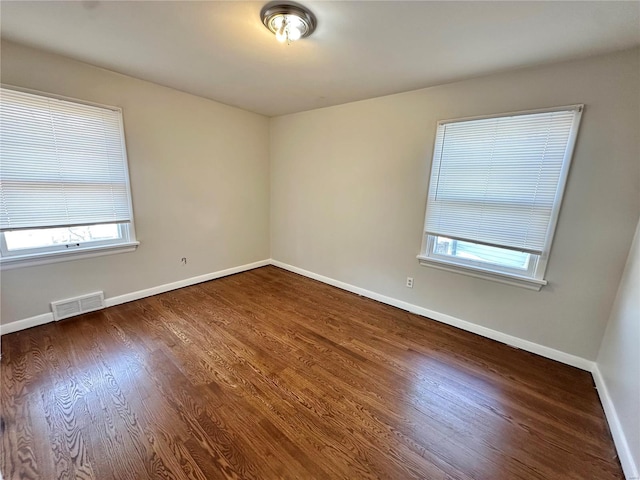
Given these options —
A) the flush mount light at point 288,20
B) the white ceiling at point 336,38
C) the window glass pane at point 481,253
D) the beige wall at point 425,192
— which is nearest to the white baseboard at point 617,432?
the beige wall at point 425,192

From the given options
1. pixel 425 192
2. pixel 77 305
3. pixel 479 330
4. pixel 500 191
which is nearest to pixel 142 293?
pixel 77 305

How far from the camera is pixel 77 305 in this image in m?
2.63

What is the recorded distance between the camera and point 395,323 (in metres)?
2.75

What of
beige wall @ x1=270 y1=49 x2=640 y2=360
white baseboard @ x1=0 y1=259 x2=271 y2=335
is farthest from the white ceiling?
white baseboard @ x1=0 y1=259 x2=271 y2=335

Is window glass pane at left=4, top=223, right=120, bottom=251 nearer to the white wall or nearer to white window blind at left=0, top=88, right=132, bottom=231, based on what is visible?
white window blind at left=0, top=88, right=132, bottom=231

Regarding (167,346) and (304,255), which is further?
(304,255)

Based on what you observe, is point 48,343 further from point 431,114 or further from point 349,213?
point 431,114

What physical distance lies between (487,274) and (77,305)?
402 cm

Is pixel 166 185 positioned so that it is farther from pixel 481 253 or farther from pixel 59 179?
pixel 481 253

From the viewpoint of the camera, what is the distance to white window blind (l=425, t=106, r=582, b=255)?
2057 mm

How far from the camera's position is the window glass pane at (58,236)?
230 cm

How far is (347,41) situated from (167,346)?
9.06 feet

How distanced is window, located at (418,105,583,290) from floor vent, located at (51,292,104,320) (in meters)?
3.54

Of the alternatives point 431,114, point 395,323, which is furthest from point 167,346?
point 431,114
